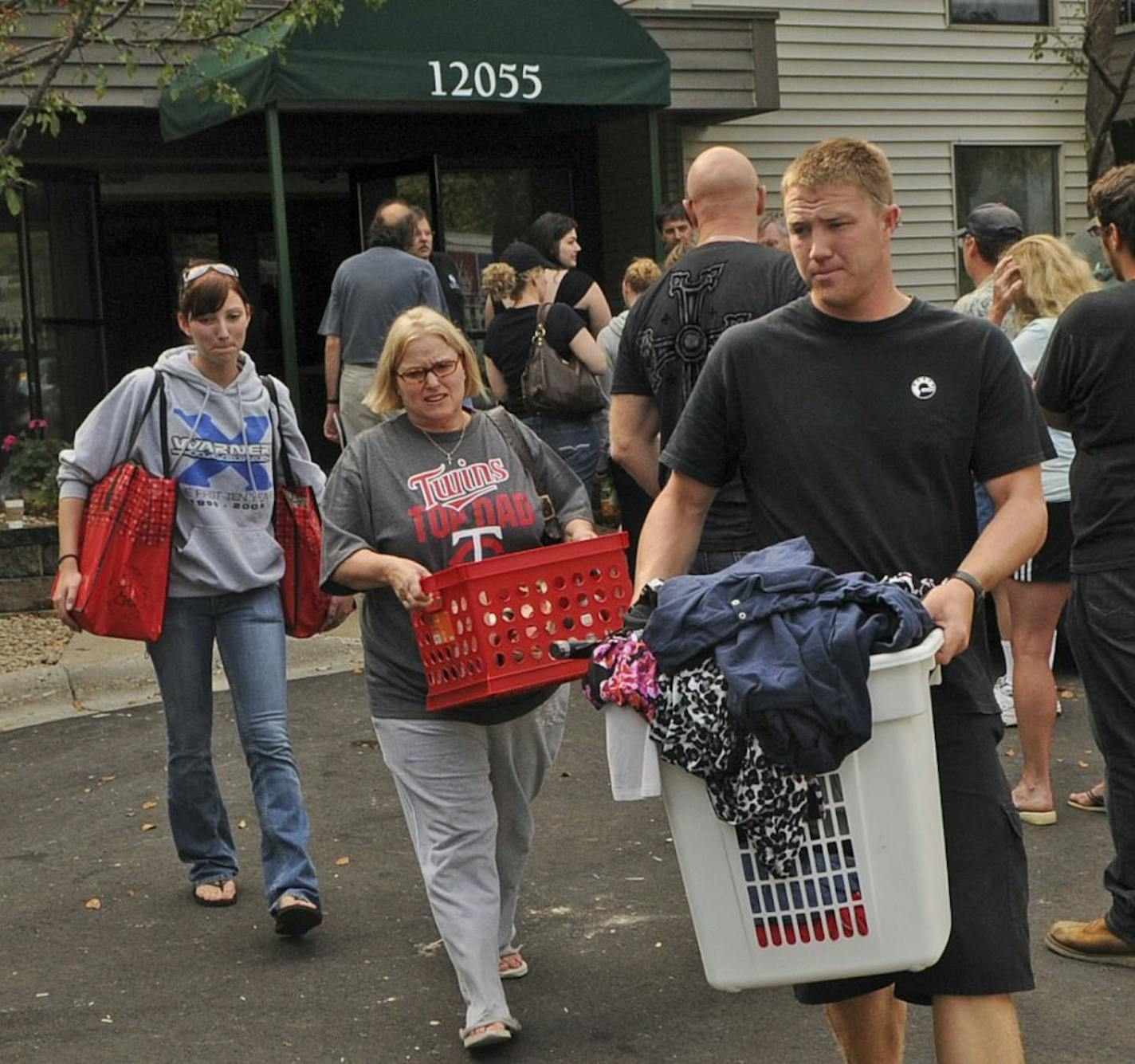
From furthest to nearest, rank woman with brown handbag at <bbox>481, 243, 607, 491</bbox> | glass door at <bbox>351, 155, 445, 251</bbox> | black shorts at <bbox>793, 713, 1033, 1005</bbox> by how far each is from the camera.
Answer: glass door at <bbox>351, 155, 445, 251</bbox> < woman with brown handbag at <bbox>481, 243, 607, 491</bbox> < black shorts at <bbox>793, 713, 1033, 1005</bbox>

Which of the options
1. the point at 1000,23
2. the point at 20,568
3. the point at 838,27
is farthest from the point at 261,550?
the point at 1000,23

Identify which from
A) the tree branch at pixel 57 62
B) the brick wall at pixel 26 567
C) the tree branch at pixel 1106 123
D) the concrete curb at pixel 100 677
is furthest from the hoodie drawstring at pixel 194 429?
the tree branch at pixel 1106 123

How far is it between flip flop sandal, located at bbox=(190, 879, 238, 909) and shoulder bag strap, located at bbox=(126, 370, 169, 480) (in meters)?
1.36

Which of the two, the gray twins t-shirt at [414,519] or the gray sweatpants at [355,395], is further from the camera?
the gray sweatpants at [355,395]

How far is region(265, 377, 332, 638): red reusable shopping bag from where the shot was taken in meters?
6.06

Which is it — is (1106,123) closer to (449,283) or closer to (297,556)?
(449,283)

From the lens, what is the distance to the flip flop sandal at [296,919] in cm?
563

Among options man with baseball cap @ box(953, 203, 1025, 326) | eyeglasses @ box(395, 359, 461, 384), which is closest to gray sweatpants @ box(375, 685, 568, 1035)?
eyeglasses @ box(395, 359, 461, 384)

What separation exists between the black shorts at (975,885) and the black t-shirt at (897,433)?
79 millimetres

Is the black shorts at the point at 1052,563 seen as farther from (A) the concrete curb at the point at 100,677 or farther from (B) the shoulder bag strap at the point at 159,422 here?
(A) the concrete curb at the point at 100,677

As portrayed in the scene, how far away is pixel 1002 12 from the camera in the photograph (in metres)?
17.2

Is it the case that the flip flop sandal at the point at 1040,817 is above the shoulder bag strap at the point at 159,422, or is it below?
below

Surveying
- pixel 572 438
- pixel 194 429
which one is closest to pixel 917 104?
pixel 572 438

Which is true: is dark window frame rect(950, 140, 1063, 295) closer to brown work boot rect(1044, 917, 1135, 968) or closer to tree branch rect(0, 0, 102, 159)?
tree branch rect(0, 0, 102, 159)
